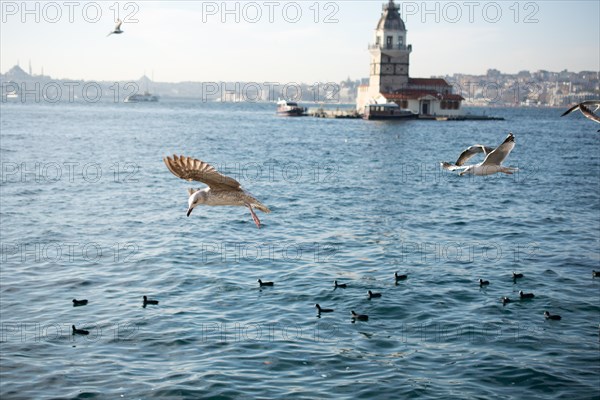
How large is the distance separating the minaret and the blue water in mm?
88543

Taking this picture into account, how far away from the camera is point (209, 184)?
34.7 ft

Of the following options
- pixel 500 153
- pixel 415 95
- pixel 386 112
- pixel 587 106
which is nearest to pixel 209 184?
pixel 500 153

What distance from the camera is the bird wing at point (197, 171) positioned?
9492mm

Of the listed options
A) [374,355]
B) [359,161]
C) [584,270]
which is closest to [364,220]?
[584,270]

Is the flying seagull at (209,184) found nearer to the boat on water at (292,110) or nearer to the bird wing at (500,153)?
the bird wing at (500,153)

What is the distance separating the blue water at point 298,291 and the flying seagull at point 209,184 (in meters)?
6.11

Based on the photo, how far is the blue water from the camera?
53.0ft

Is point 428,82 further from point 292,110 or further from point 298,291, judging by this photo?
point 298,291

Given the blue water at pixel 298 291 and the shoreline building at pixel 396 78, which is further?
the shoreline building at pixel 396 78

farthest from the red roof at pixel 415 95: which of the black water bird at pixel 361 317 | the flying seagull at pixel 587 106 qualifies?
the flying seagull at pixel 587 106

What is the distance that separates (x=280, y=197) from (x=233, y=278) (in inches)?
713

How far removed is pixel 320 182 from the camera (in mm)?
49562

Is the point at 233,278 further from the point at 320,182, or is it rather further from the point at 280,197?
the point at 320,182

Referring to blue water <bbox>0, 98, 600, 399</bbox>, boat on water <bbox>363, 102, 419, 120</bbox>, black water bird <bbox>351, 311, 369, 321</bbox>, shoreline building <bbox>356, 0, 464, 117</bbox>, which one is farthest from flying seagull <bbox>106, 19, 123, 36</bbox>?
shoreline building <bbox>356, 0, 464, 117</bbox>
